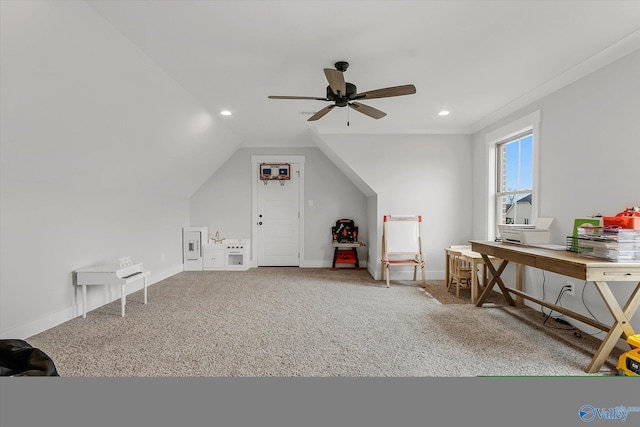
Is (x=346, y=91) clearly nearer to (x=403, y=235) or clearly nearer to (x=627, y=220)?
(x=627, y=220)

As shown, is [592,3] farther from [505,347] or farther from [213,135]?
[213,135]

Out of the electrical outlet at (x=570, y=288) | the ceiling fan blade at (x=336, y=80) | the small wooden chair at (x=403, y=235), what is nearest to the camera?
the ceiling fan blade at (x=336, y=80)

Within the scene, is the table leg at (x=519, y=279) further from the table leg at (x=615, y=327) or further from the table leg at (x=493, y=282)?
the table leg at (x=615, y=327)

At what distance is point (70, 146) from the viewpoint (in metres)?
2.71

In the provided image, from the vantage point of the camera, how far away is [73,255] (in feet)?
10.2

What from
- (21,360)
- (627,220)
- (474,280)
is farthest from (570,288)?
(21,360)

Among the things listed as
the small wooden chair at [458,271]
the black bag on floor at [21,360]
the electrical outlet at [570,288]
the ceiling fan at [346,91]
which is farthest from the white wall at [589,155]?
the black bag on floor at [21,360]

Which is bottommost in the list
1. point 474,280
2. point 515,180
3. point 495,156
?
point 474,280

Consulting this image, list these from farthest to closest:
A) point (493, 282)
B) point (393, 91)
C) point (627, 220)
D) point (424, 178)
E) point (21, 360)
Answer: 1. point (424, 178)
2. point (493, 282)
3. point (393, 91)
4. point (627, 220)
5. point (21, 360)

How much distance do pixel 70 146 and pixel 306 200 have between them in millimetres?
3698

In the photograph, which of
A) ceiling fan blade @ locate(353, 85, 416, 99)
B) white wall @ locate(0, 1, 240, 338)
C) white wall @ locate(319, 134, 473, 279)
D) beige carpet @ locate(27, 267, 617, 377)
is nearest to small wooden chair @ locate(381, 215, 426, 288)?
white wall @ locate(319, 134, 473, 279)

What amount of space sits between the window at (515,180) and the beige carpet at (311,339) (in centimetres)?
127

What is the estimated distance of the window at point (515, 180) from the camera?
12.0 ft

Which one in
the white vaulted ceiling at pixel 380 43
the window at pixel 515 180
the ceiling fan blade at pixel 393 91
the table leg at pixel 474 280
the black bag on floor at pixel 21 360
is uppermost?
the white vaulted ceiling at pixel 380 43
